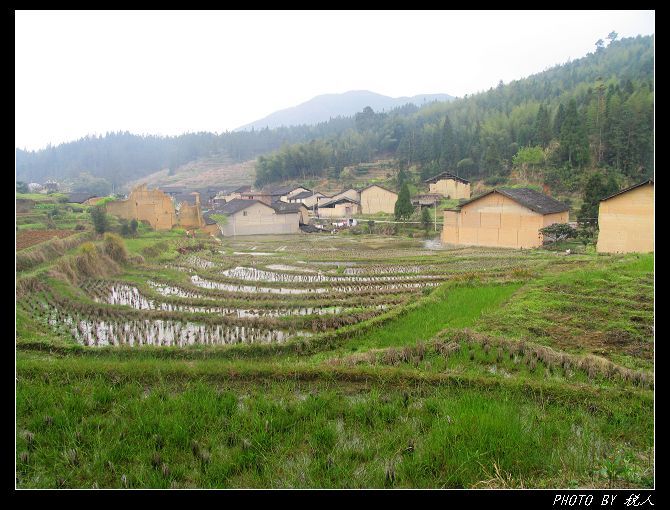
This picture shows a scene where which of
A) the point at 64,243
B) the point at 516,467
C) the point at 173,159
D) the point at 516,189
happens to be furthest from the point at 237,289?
the point at 173,159

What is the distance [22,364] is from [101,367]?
105cm

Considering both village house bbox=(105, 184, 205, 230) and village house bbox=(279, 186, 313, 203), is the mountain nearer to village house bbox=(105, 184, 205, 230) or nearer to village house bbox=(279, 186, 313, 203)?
village house bbox=(279, 186, 313, 203)

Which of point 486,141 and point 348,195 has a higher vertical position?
point 486,141

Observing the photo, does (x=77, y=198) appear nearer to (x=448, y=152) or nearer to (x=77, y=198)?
(x=77, y=198)

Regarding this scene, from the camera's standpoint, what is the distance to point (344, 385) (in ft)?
15.4

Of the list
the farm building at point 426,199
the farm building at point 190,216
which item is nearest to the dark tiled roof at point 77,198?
the farm building at point 190,216

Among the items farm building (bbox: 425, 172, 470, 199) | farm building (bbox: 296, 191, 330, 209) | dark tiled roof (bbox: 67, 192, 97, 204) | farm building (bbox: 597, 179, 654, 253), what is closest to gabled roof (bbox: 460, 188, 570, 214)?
farm building (bbox: 597, 179, 654, 253)

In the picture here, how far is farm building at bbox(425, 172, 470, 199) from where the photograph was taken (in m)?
35.6

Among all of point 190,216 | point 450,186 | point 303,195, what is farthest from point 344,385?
point 303,195

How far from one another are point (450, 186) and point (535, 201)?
19.1 metres

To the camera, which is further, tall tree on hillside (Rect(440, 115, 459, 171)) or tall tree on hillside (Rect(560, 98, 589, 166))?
tall tree on hillside (Rect(440, 115, 459, 171))

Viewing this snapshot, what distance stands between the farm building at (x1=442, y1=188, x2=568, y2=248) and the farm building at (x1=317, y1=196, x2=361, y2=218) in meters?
16.5

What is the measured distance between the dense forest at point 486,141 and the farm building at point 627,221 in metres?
1.35
